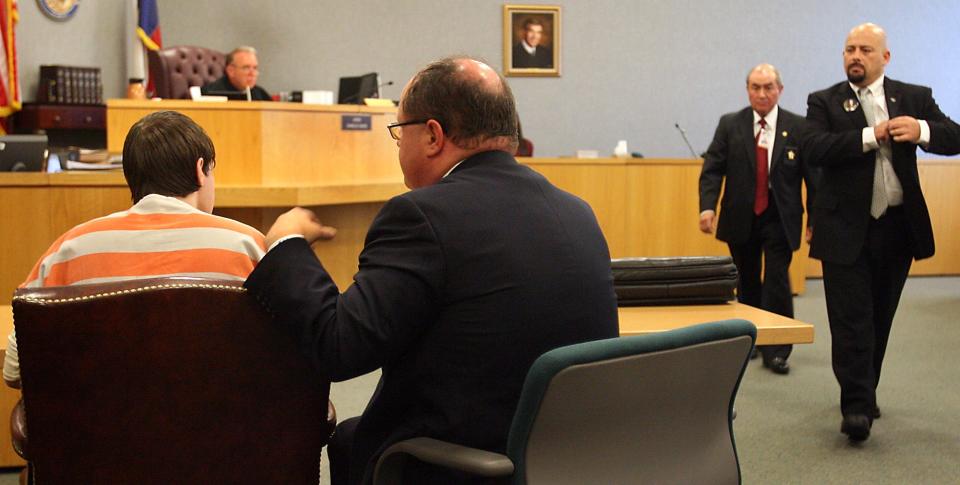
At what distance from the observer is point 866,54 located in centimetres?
369

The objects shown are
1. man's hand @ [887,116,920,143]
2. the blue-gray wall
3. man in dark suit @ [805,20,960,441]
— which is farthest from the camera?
the blue-gray wall

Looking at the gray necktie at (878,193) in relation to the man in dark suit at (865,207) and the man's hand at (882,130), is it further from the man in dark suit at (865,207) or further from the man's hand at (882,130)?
the man's hand at (882,130)

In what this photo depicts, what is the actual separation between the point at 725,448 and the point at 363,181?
4358mm

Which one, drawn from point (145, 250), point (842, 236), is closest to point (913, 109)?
point (842, 236)

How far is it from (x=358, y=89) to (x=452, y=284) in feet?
17.2

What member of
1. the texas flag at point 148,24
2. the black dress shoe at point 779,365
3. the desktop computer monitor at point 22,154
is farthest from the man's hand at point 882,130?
the texas flag at point 148,24

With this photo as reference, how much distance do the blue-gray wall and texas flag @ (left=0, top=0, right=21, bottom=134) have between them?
1900 mm

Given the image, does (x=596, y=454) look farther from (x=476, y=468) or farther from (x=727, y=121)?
(x=727, y=121)

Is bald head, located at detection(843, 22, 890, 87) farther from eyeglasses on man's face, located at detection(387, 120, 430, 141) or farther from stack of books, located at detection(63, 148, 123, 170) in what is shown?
stack of books, located at detection(63, 148, 123, 170)

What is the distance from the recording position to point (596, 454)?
154cm

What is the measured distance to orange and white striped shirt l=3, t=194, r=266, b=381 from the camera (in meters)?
1.85

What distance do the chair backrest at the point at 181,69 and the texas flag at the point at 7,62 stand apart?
39.5 inches

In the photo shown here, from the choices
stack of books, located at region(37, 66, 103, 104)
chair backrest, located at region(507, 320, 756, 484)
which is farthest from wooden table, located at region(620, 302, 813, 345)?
stack of books, located at region(37, 66, 103, 104)

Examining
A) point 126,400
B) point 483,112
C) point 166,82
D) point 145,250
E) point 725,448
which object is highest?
point 166,82
